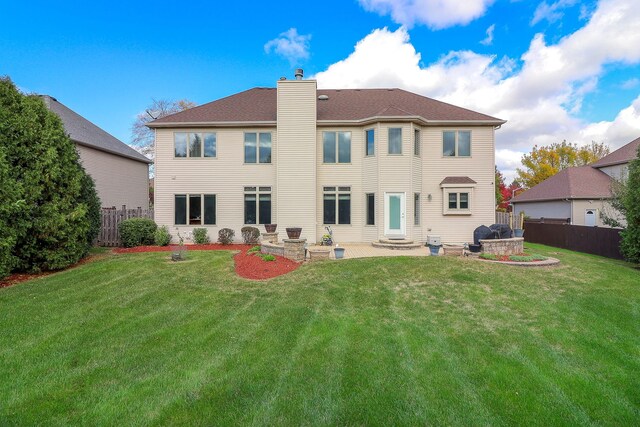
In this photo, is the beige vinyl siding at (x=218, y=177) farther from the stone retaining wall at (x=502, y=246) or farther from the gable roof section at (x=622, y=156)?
the gable roof section at (x=622, y=156)

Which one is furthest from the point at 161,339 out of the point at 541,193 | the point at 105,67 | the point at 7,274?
the point at 541,193

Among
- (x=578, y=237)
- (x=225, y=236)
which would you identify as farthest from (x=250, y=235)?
(x=578, y=237)

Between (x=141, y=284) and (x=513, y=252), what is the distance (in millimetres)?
11851

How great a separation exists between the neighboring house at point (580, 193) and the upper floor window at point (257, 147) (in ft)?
71.6

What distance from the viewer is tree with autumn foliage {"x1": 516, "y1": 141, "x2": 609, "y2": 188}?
→ 36469mm

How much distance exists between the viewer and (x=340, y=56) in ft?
64.1

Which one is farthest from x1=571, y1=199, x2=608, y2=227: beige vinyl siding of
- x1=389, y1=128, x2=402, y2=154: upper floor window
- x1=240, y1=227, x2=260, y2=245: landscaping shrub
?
x1=240, y1=227, x2=260, y2=245: landscaping shrub

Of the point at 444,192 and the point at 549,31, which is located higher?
the point at 549,31

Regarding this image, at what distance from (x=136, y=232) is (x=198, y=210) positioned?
2.79m

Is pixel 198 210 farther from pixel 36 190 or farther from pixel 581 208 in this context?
pixel 581 208

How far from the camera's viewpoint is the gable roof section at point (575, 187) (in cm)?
2167

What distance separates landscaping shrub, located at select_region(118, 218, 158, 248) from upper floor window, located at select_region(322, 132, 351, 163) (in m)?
8.51

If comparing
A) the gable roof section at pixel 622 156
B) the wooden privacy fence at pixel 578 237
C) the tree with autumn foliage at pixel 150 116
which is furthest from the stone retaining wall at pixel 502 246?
the tree with autumn foliage at pixel 150 116

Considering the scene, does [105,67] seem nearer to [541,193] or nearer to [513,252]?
[513,252]
